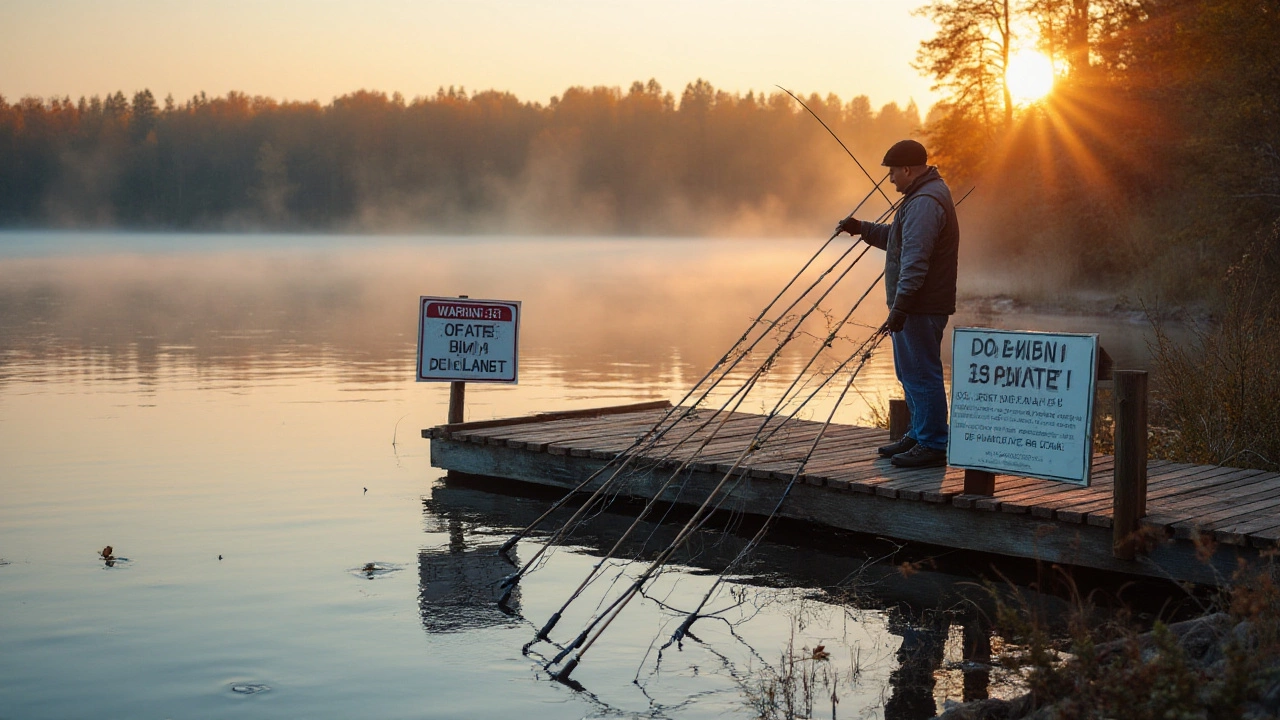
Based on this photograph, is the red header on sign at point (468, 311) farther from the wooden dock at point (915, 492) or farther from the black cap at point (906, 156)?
the black cap at point (906, 156)

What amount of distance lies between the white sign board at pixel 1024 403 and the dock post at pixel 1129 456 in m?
0.19

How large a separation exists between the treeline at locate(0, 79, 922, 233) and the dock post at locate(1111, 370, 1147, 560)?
5580 inches

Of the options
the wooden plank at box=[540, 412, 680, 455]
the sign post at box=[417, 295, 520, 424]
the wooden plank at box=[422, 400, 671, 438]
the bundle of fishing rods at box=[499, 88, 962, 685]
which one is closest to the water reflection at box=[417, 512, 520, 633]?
the bundle of fishing rods at box=[499, 88, 962, 685]

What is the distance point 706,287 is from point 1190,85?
2566 cm

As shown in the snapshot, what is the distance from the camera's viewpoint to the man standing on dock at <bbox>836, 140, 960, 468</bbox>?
8.95 metres

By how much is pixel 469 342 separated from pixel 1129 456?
5.96 meters

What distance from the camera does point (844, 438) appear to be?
11.0 metres

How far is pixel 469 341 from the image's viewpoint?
39.3 ft

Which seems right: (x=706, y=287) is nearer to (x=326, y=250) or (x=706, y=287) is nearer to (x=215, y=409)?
(x=215, y=409)

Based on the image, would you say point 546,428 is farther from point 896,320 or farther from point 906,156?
point 906,156

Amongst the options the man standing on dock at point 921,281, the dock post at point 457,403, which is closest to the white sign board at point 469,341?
the dock post at point 457,403

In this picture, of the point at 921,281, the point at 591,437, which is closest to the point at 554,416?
the point at 591,437

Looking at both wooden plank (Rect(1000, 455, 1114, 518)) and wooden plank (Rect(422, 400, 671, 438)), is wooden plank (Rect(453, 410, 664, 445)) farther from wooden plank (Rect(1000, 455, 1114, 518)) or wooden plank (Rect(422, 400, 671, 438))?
wooden plank (Rect(1000, 455, 1114, 518))

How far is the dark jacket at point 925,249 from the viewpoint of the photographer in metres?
8.94
